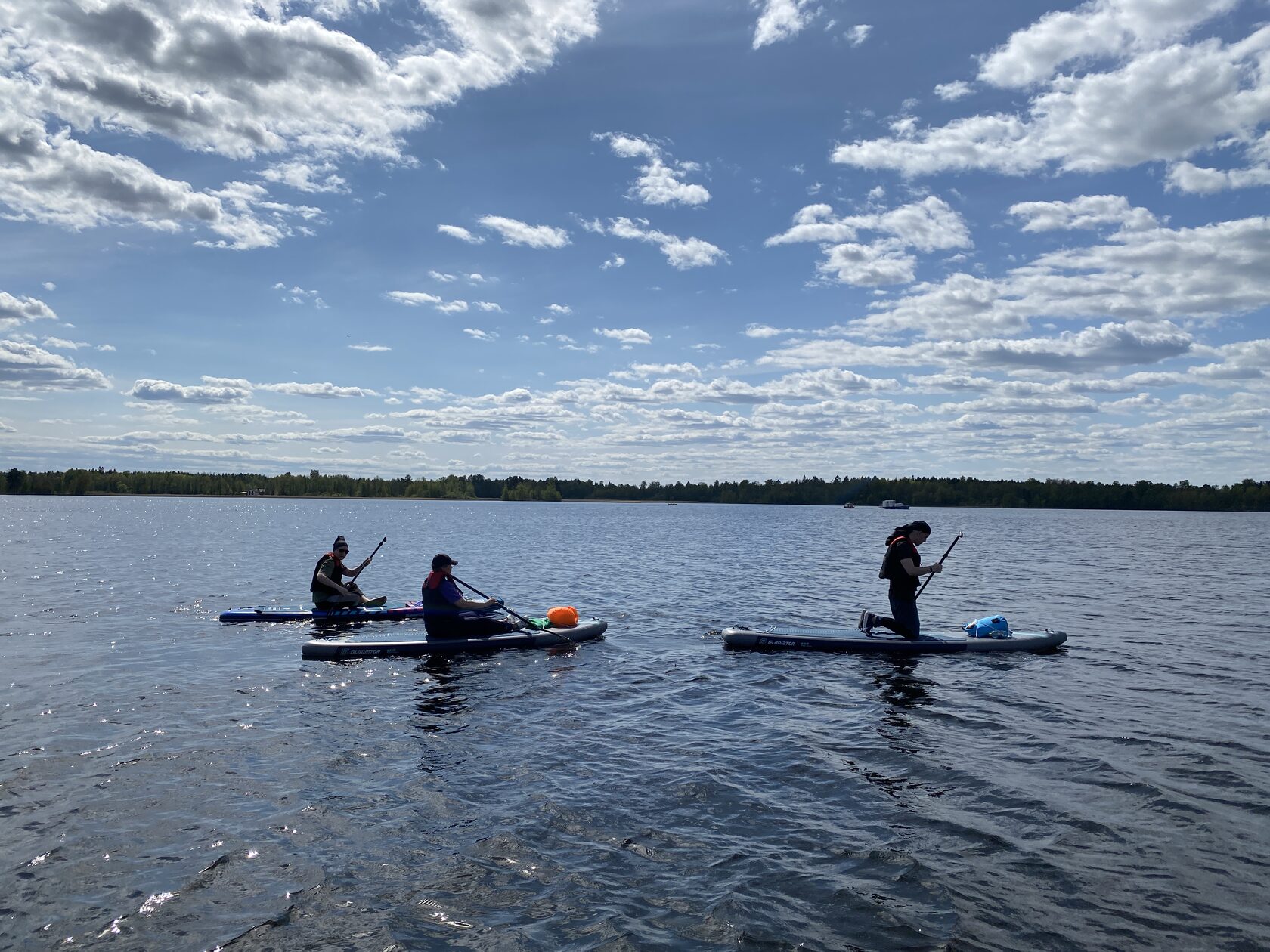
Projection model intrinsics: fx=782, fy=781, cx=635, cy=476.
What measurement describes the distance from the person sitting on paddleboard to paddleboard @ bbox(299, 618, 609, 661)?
317 inches

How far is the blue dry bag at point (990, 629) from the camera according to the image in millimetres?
20062

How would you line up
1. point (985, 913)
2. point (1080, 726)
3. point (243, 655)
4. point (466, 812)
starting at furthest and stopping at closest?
point (243, 655), point (1080, 726), point (466, 812), point (985, 913)

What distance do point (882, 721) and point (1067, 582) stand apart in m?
29.5

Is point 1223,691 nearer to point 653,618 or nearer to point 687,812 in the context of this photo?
point 687,812

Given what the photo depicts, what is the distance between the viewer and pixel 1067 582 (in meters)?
38.0

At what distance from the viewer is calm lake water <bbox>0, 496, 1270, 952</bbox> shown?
7.06 metres

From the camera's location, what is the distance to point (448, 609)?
1931 cm

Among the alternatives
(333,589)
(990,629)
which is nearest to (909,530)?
(990,629)

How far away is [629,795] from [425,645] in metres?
10.4

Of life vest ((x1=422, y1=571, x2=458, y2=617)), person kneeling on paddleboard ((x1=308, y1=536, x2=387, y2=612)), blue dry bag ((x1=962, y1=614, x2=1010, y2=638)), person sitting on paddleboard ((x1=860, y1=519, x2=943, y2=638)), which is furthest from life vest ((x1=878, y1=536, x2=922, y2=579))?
person kneeling on paddleboard ((x1=308, y1=536, x2=387, y2=612))

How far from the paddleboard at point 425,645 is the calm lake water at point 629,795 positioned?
593 millimetres

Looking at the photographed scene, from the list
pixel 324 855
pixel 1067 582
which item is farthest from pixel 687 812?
pixel 1067 582

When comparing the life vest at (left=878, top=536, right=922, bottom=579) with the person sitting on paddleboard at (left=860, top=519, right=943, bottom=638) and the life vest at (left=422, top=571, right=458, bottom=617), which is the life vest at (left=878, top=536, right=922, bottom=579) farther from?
the life vest at (left=422, top=571, right=458, bottom=617)

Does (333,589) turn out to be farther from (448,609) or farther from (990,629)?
(990,629)
